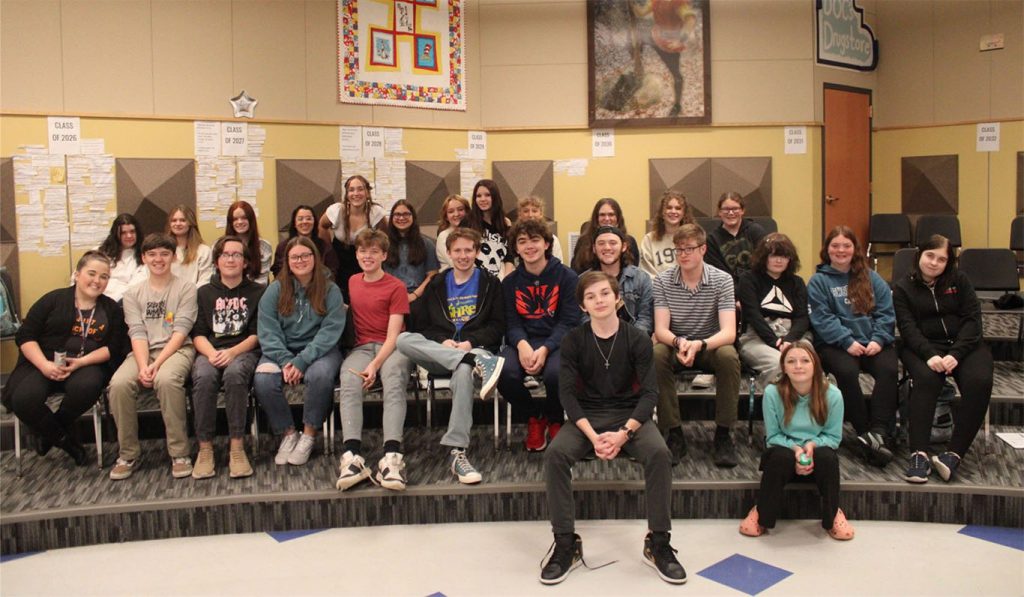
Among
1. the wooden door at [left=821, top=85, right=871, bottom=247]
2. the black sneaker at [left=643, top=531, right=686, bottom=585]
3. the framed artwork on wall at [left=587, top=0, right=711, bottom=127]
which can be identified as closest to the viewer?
the black sneaker at [left=643, top=531, right=686, bottom=585]

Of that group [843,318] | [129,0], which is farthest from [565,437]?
[129,0]

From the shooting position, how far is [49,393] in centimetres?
351

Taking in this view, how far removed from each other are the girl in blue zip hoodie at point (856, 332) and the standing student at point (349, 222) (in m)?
2.54

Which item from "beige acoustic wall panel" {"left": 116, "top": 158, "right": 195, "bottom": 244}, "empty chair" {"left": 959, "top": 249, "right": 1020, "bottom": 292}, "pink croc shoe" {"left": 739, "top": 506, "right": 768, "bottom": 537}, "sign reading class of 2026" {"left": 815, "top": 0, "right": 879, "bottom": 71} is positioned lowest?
"pink croc shoe" {"left": 739, "top": 506, "right": 768, "bottom": 537}

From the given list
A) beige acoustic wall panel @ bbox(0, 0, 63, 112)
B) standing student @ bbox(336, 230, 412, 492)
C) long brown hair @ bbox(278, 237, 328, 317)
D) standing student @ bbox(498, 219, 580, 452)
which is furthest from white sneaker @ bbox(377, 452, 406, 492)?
beige acoustic wall panel @ bbox(0, 0, 63, 112)

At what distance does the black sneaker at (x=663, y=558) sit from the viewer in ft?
8.70

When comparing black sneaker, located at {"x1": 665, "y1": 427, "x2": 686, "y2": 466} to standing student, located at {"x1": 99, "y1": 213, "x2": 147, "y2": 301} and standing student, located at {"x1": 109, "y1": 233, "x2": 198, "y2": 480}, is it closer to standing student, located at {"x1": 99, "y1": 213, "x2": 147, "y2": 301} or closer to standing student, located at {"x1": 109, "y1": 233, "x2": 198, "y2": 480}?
standing student, located at {"x1": 109, "y1": 233, "x2": 198, "y2": 480}

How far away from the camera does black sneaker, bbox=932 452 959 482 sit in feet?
10.5

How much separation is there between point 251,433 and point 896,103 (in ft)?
21.3

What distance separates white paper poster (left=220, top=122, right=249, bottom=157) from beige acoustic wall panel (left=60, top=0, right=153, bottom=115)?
1.62ft

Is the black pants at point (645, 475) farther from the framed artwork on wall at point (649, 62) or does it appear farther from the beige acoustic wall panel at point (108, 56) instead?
the beige acoustic wall panel at point (108, 56)

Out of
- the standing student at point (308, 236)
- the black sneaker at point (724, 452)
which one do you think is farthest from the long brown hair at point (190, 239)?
the black sneaker at point (724, 452)

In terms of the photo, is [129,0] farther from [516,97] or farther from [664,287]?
[664,287]

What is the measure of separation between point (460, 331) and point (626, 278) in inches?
33.8
